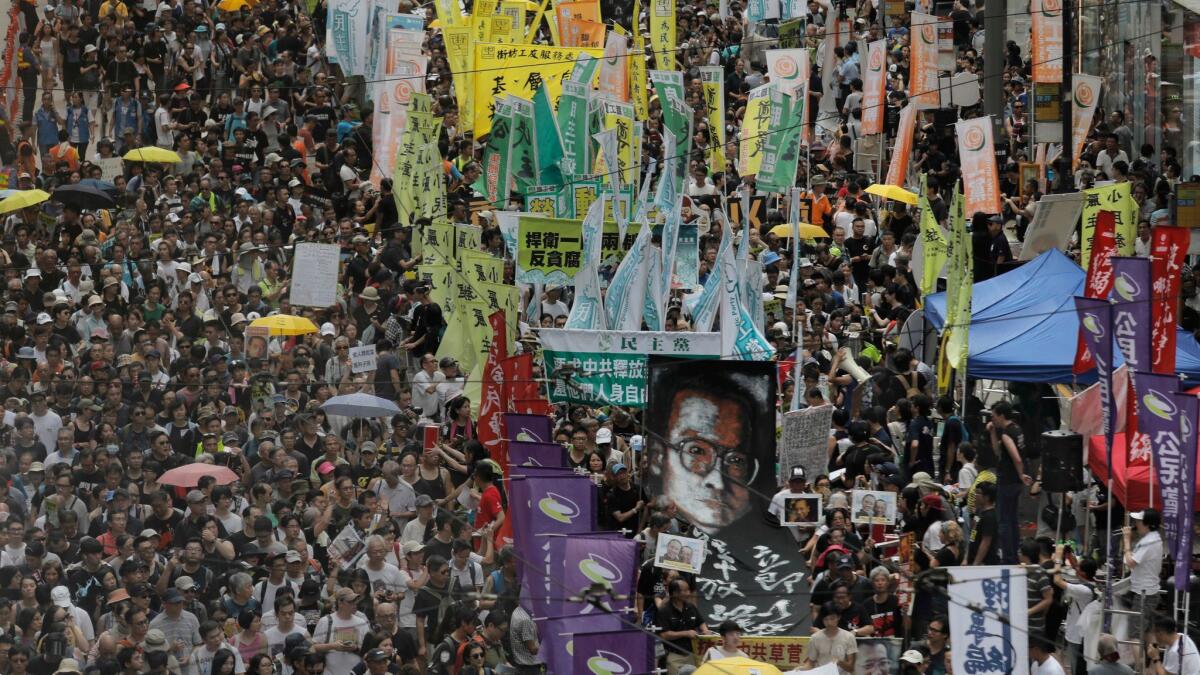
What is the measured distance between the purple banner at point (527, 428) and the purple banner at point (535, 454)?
215 millimetres

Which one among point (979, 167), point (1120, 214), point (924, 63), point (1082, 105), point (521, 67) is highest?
point (924, 63)

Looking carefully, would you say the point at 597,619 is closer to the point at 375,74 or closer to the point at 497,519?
the point at 497,519

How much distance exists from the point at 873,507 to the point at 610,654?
3.28 metres

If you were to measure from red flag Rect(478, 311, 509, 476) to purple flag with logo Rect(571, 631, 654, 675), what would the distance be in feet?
12.3

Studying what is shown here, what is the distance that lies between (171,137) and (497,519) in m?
13.0

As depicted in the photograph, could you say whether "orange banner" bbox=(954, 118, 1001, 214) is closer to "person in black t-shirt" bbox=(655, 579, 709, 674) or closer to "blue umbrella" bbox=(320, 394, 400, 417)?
"blue umbrella" bbox=(320, 394, 400, 417)

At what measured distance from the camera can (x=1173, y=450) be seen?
49.8 feet

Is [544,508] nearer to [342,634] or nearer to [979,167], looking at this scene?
[342,634]

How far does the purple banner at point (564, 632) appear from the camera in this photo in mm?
14844

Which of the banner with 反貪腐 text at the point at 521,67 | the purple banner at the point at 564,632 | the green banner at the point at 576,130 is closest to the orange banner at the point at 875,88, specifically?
the banner with 反貪腐 text at the point at 521,67

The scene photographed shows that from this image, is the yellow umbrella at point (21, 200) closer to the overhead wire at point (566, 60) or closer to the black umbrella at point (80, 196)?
the black umbrella at point (80, 196)

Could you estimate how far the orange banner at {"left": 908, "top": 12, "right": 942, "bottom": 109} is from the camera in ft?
92.3

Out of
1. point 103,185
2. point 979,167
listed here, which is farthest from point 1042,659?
point 103,185

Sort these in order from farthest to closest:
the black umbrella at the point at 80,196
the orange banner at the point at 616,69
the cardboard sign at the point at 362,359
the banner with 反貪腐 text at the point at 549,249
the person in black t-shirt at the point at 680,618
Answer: the orange banner at the point at 616,69 < the black umbrella at the point at 80,196 < the cardboard sign at the point at 362,359 < the banner with 反貪腐 text at the point at 549,249 < the person in black t-shirt at the point at 680,618
